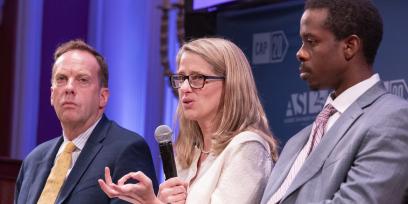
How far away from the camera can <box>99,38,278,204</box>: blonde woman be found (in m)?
2.95

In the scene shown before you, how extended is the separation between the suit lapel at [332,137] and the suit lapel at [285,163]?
142 millimetres

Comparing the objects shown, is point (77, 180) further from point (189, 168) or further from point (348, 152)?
point (348, 152)

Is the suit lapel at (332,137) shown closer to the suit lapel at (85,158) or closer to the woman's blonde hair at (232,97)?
the woman's blonde hair at (232,97)

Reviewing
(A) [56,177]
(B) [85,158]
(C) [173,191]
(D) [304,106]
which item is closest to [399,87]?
(D) [304,106]

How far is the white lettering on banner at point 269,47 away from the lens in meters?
4.34

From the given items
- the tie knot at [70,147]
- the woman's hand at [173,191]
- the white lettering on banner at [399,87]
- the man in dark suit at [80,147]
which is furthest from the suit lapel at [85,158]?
the white lettering on banner at [399,87]

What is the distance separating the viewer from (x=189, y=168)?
3236mm

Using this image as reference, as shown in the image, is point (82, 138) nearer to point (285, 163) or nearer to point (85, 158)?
point (85, 158)

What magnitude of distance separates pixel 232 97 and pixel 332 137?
720 millimetres

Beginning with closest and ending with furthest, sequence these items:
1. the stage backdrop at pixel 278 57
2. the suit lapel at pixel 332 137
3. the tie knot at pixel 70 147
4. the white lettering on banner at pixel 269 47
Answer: the suit lapel at pixel 332 137, the tie knot at pixel 70 147, the stage backdrop at pixel 278 57, the white lettering on banner at pixel 269 47

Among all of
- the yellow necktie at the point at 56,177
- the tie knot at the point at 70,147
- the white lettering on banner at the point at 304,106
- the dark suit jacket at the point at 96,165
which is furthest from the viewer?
the white lettering on banner at the point at 304,106

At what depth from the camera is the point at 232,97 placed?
3.15 m

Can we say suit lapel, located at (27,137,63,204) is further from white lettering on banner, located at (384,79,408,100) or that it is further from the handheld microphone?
white lettering on banner, located at (384,79,408,100)

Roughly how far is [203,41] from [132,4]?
338 centimetres
